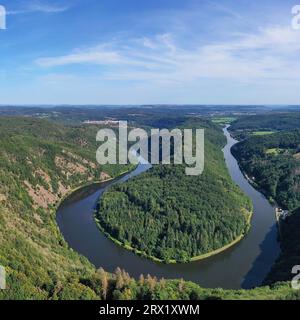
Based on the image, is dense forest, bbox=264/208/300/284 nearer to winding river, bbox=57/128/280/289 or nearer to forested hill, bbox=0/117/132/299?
winding river, bbox=57/128/280/289

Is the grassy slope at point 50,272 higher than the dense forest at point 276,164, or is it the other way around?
the dense forest at point 276,164

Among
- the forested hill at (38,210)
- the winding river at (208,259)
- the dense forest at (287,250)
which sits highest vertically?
the forested hill at (38,210)

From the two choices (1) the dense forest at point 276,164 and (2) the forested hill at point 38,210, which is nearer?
(2) the forested hill at point 38,210

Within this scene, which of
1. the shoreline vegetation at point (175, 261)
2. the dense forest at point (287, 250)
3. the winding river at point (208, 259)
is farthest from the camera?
the shoreline vegetation at point (175, 261)

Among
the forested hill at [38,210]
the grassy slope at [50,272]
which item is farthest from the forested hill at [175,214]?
the forested hill at [38,210]

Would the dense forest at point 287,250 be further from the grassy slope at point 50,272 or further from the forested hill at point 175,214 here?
the grassy slope at point 50,272

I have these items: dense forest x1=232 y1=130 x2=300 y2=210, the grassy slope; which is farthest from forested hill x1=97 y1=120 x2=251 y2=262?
dense forest x1=232 y1=130 x2=300 y2=210

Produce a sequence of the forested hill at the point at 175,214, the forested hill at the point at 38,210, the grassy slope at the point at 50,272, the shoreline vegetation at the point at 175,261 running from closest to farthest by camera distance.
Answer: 1. the grassy slope at the point at 50,272
2. the forested hill at the point at 38,210
3. the shoreline vegetation at the point at 175,261
4. the forested hill at the point at 175,214
